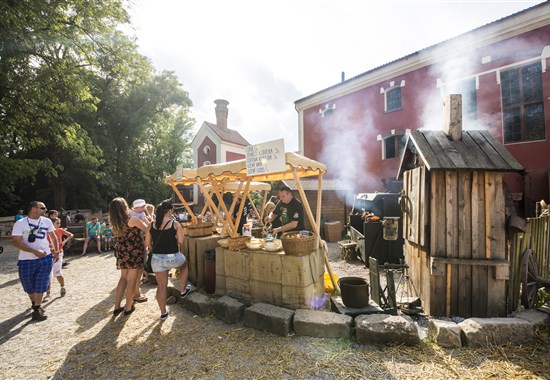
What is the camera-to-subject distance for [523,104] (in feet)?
34.0

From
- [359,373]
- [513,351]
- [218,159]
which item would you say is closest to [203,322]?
[359,373]

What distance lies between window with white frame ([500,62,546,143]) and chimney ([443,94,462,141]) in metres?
8.77

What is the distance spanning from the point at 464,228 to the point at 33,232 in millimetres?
7890

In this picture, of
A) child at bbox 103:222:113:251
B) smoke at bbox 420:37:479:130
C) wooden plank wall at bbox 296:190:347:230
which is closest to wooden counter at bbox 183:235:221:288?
child at bbox 103:222:113:251

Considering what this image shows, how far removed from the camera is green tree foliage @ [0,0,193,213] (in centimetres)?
1071

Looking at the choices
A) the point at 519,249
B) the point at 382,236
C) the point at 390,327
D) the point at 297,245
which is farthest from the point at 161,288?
the point at 382,236

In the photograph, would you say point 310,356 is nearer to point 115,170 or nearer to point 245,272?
point 245,272

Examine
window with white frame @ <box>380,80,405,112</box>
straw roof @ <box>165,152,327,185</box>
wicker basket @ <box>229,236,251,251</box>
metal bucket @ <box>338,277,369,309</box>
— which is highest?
window with white frame @ <box>380,80,405,112</box>

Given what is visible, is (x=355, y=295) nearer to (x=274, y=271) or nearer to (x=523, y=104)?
(x=274, y=271)

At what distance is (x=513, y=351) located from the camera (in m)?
3.34

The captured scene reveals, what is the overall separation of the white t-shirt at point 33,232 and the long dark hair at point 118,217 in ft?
4.68

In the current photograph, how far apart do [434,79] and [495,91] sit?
284 centimetres

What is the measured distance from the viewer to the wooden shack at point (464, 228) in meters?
4.22

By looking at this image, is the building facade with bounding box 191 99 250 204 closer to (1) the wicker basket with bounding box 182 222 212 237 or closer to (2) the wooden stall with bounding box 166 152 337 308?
(1) the wicker basket with bounding box 182 222 212 237
